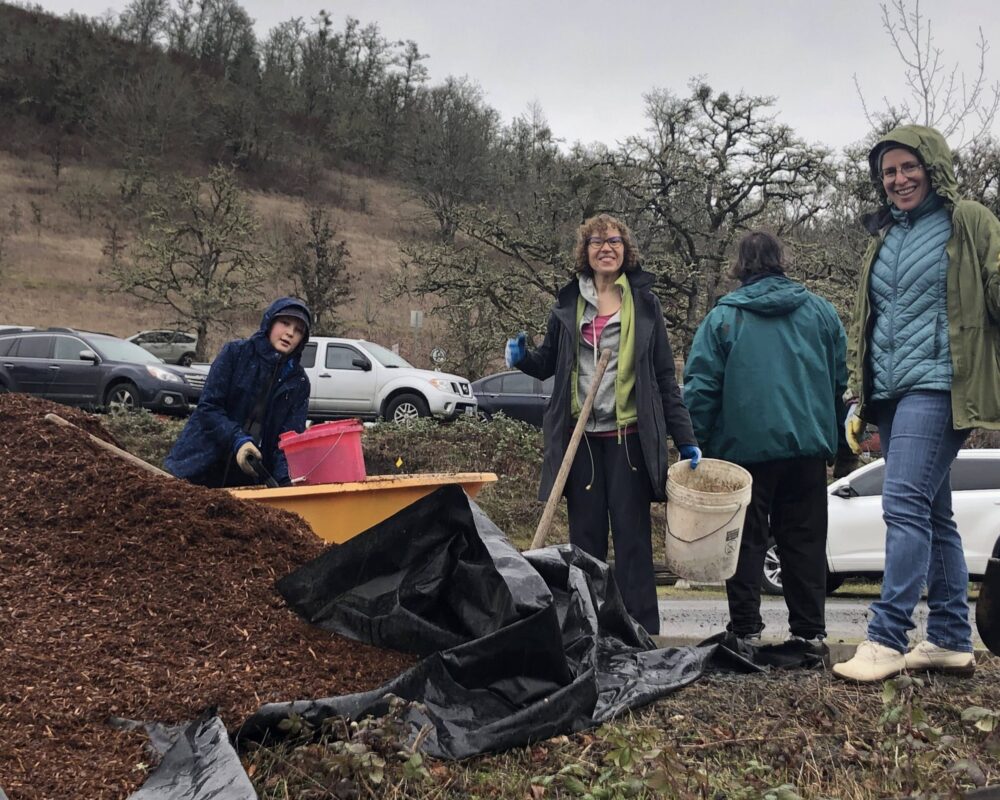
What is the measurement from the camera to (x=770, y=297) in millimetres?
4172

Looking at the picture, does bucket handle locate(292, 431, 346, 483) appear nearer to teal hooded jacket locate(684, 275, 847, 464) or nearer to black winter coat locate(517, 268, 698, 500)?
black winter coat locate(517, 268, 698, 500)

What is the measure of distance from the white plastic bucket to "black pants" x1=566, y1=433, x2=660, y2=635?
0.63 ft

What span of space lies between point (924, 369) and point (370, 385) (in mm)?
14051

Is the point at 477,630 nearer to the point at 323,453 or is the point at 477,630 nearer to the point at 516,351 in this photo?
the point at 516,351

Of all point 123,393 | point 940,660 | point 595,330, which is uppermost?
point 595,330

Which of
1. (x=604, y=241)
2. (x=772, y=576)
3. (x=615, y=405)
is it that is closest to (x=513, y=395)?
(x=772, y=576)

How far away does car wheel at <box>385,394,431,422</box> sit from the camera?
16.6 m

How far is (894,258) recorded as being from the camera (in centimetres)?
368

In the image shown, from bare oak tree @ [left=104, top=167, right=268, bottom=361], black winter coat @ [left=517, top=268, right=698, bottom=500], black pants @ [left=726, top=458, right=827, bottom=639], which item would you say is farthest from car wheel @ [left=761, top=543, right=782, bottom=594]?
bare oak tree @ [left=104, top=167, right=268, bottom=361]

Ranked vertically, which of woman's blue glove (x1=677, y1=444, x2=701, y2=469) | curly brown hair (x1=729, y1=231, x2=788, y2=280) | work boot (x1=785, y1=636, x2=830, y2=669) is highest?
curly brown hair (x1=729, y1=231, x2=788, y2=280)

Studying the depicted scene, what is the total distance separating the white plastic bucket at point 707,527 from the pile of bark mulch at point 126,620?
1373 millimetres

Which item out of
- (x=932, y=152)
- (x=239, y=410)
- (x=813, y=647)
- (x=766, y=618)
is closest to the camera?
(x=932, y=152)

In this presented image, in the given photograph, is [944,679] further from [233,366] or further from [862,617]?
[862,617]

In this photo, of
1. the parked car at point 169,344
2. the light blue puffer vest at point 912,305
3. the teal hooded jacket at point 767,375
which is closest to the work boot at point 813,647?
the teal hooded jacket at point 767,375
